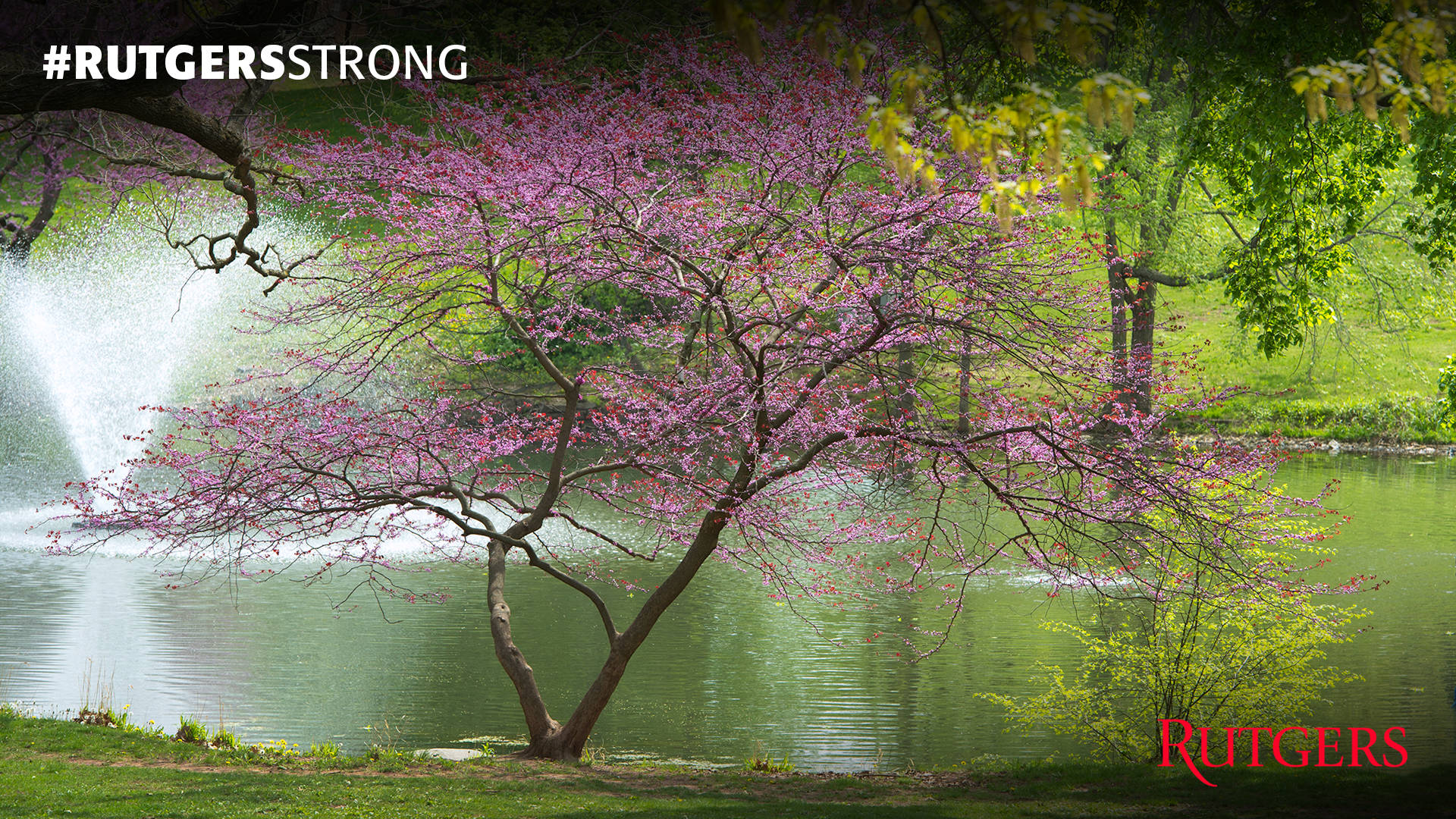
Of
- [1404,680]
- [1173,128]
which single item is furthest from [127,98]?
[1173,128]

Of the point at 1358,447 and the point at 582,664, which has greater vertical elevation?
the point at 1358,447

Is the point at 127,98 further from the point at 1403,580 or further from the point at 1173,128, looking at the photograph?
the point at 1173,128

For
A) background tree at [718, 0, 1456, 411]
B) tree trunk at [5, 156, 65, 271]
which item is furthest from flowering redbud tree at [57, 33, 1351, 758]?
tree trunk at [5, 156, 65, 271]

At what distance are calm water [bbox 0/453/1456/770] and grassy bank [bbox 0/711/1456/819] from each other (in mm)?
1126

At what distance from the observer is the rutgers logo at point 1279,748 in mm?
8094

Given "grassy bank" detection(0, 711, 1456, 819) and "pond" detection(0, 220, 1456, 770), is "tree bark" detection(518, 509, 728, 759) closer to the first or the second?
"grassy bank" detection(0, 711, 1456, 819)

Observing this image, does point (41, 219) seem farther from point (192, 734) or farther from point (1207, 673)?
point (1207, 673)

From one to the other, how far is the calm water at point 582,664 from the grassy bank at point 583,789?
113 centimetres

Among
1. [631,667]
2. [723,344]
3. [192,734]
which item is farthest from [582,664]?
[723,344]

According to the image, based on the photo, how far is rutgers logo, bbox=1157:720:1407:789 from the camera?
8094 mm

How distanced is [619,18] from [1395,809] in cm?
1849

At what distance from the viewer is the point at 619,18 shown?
71.2 ft

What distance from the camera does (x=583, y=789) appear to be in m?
7.51

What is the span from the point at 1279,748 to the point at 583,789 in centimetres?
482
